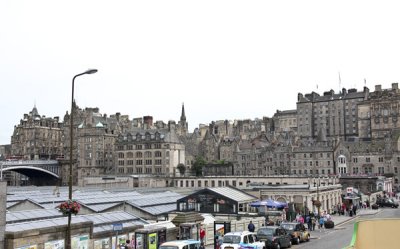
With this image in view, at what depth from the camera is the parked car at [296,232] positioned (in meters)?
41.9

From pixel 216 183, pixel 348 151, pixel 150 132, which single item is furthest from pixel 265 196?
pixel 150 132

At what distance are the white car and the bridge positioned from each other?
448ft

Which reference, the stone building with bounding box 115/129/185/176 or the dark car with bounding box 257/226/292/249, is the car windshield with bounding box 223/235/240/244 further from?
the stone building with bounding box 115/129/185/176

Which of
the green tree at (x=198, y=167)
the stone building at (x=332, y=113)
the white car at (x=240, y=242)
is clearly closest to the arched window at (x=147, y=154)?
the green tree at (x=198, y=167)

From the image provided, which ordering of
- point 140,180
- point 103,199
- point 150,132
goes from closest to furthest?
point 103,199 → point 140,180 → point 150,132

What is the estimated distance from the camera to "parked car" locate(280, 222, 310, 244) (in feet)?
137

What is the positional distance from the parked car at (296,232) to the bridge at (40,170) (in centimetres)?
13016

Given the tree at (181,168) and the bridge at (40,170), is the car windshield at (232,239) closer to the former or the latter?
the tree at (181,168)

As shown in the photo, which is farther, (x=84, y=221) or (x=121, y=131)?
(x=121, y=131)

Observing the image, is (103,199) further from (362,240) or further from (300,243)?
(362,240)

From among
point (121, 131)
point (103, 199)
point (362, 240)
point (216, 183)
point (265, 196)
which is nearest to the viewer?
point (362, 240)

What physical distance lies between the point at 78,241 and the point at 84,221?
1.97 metres

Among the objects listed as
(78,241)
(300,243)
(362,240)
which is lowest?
(300,243)

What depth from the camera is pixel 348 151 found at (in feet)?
453
